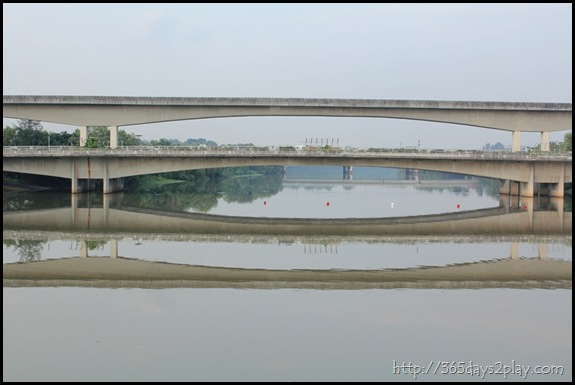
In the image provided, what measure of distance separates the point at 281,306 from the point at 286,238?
955 cm

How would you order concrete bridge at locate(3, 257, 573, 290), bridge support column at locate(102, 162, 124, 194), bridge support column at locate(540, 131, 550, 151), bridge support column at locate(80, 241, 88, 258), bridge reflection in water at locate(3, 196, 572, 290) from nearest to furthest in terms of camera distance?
concrete bridge at locate(3, 257, 573, 290), bridge reflection in water at locate(3, 196, 572, 290), bridge support column at locate(80, 241, 88, 258), bridge support column at locate(102, 162, 124, 194), bridge support column at locate(540, 131, 550, 151)

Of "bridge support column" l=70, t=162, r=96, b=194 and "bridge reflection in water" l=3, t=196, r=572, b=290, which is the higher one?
"bridge support column" l=70, t=162, r=96, b=194

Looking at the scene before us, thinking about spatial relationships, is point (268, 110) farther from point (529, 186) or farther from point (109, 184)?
point (529, 186)

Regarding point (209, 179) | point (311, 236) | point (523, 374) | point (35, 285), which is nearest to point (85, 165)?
point (311, 236)

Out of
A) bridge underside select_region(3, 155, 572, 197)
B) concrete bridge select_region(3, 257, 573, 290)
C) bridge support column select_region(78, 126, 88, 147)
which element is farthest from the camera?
bridge support column select_region(78, 126, 88, 147)

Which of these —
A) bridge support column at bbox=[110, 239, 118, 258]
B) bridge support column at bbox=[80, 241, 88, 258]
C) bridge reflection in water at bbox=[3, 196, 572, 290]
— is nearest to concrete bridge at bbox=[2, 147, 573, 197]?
bridge reflection in water at bbox=[3, 196, 572, 290]

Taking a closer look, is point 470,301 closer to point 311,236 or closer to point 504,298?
point 504,298

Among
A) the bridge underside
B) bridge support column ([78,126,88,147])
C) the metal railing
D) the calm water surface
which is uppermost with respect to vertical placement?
bridge support column ([78,126,88,147])

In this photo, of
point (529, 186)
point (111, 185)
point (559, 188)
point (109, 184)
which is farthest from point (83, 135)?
point (559, 188)

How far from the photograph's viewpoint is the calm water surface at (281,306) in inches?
316

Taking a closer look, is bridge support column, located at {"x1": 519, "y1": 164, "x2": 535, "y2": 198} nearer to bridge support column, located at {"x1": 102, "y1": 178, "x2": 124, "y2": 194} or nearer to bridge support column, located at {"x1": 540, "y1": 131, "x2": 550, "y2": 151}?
bridge support column, located at {"x1": 540, "y1": 131, "x2": 550, "y2": 151}

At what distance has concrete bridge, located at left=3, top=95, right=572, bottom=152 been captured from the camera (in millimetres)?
35156

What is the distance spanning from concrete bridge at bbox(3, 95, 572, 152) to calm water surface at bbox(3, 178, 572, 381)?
1485 centimetres

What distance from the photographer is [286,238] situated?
2052 centimetres
